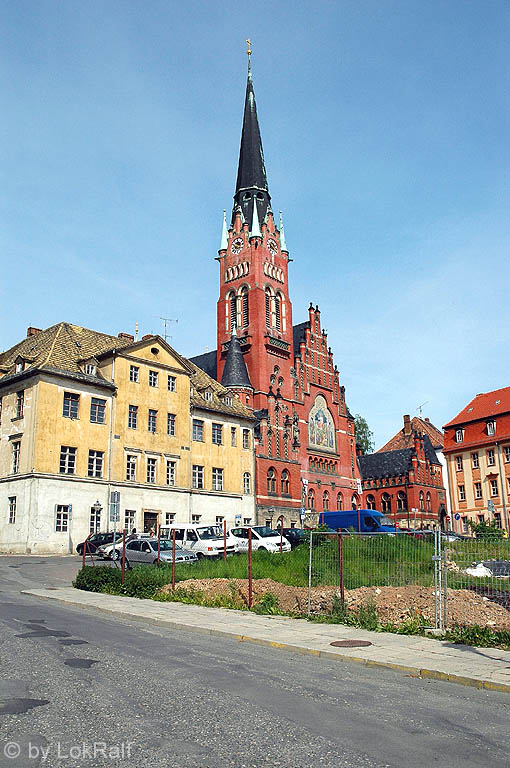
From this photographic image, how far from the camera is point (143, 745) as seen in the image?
6.16 m

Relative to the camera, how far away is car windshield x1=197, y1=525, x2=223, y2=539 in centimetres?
3228

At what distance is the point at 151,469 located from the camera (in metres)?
47.9

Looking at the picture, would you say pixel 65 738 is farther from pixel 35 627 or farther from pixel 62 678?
pixel 35 627

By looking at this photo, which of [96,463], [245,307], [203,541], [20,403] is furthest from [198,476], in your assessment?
[245,307]

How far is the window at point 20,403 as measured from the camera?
42.5 m

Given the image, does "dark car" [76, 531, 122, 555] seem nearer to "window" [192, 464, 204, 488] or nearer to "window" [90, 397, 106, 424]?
"window" [90, 397, 106, 424]

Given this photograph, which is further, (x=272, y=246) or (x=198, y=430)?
(x=272, y=246)

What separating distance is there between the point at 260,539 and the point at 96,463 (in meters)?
16.1

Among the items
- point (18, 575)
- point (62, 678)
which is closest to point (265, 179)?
point (18, 575)

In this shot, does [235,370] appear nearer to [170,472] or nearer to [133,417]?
[170,472]

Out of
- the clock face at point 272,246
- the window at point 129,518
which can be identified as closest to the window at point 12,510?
the window at point 129,518

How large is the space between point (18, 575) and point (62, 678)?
20067 mm

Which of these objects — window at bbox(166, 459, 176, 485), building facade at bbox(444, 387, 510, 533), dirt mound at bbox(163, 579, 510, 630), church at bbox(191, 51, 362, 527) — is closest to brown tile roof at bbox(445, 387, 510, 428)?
building facade at bbox(444, 387, 510, 533)

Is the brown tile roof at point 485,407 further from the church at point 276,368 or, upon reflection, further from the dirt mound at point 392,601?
the dirt mound at point 392,601
